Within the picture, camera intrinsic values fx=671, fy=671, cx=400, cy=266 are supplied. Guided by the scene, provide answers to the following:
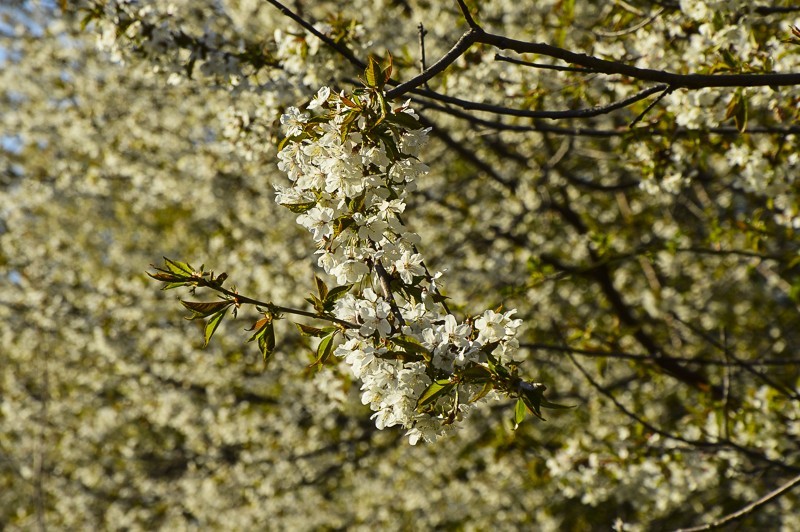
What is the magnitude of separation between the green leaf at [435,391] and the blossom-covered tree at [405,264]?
1cm

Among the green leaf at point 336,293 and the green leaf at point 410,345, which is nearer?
the green leaf at point 410,345

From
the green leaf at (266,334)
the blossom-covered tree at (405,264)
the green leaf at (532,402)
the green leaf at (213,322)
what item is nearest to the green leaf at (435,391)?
the blossom-covered tree at (405,264)

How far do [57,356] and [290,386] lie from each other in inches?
177

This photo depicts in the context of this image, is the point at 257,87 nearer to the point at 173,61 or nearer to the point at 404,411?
the point at 173,61

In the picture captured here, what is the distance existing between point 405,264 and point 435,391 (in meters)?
0.39

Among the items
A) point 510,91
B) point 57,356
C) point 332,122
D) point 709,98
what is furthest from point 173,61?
point 57,356

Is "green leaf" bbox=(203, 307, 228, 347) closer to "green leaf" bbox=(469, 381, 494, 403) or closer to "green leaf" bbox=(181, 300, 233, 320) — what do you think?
"green leaf" bbox=(181, 300, 233, 320)

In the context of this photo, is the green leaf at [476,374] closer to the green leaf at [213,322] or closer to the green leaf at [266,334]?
the green leaf at [266,334]

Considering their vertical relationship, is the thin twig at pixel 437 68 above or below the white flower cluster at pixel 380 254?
above

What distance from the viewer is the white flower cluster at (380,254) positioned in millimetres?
1612

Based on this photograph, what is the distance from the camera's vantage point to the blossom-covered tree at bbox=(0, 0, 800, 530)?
1725 millimetres

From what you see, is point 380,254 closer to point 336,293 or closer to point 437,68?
point 336,293

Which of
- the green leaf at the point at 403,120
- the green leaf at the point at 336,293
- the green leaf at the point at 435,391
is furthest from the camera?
the green leaf at the point at 336,293

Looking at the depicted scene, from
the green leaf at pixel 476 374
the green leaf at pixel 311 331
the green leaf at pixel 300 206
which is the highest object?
the green leaf at pixel 300 206
